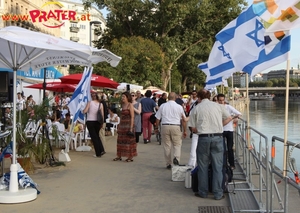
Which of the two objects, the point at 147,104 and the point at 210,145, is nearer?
the point at 210,145

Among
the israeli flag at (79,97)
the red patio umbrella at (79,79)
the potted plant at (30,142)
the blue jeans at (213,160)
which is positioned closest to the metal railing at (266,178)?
the blue jeans at (213,160)

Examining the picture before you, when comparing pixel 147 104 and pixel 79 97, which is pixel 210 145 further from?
pixel 147 104

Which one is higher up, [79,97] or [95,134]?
[79,97]

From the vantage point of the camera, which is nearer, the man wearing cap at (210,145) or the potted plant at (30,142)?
the man wearing cap at (210,145)

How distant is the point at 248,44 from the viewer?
7668mm

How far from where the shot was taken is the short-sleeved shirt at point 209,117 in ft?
24.0

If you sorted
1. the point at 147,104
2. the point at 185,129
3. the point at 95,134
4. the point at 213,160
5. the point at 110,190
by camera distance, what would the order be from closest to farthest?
the point at 213,160, the point at 110,190, the point at 185,129, the point at 95,134, the point at 147,104

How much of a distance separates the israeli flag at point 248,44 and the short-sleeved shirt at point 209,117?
2.76 ft

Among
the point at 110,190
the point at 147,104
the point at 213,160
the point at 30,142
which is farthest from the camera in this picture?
the point at 147,104

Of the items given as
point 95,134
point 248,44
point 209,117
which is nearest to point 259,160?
point 209,117

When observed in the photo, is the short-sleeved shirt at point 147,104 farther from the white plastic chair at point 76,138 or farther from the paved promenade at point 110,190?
the paved promenade at point 110,190

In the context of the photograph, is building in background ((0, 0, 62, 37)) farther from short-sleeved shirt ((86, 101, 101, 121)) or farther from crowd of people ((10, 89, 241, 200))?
short-sleeved shirt ((86, 101, 101, 121))

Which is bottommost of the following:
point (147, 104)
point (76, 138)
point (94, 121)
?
point (76, 138)

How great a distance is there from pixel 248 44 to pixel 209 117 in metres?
1.51
